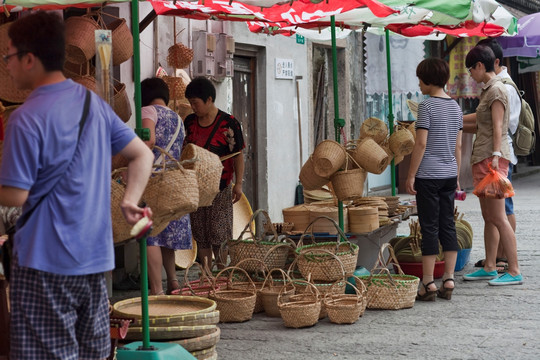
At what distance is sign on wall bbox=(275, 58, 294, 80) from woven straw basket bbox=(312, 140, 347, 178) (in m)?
5.20

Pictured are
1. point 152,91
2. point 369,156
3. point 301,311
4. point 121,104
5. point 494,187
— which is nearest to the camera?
point 301,311

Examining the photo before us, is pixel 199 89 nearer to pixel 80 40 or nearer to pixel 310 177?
pixel 310 177

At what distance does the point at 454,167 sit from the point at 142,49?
342 cm

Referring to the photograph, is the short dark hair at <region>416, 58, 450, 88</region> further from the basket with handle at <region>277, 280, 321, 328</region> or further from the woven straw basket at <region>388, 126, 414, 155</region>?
the basket with handle at <region>277, 280, 321, 328</region>

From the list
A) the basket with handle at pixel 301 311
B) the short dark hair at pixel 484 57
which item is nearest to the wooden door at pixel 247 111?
the short dark hair at pixel 484 57

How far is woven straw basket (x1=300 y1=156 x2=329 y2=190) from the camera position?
8.04 meters

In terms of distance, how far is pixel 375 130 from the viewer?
954cm

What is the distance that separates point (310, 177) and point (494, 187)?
5.29 ft

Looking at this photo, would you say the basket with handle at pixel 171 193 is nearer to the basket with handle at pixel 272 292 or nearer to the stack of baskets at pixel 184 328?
the stack of baskets at pixel 184 328

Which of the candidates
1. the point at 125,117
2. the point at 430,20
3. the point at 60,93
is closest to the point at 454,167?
the point at 430,20

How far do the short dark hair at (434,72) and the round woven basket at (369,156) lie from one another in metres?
0.77

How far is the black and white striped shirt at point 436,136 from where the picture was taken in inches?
300

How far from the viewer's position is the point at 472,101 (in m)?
22.0

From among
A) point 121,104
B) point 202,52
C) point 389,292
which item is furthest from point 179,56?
point 389,292
